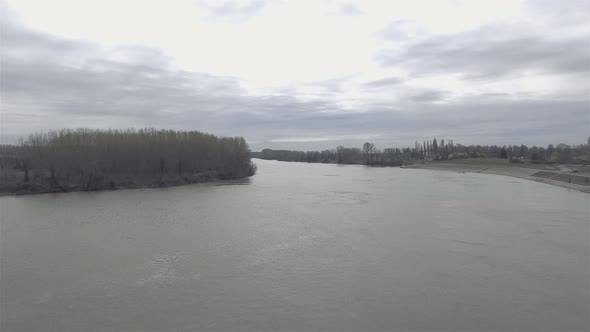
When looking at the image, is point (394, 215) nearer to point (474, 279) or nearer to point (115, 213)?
point (474, 279)

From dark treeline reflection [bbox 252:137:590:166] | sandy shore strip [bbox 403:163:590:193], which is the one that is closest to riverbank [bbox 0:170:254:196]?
sandy shore strip [bbox 403:163:590:193]

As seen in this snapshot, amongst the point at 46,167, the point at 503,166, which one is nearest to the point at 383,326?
the point at 46,167

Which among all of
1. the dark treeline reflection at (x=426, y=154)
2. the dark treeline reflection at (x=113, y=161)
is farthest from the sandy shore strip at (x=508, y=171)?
the dark treeline reflection at (x=113, y=161)

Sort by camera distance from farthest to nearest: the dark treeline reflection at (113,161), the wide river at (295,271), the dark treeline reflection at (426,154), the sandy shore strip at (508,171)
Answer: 1. the dark treeline reflection at (426,154)
2. the sandy shore strip at (508,171)
3. the dark treeline reflection at (113,161)
4. the wide river at (295,271)

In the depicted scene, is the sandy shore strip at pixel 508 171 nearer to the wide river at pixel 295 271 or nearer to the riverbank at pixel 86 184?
the wide river at pixel 295 271

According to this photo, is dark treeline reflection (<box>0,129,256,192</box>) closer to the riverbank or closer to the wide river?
the riverbank

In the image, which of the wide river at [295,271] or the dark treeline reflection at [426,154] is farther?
the dark treeline reflection at [426,154]

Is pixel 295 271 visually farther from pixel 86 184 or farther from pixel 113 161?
pixel 113 161
